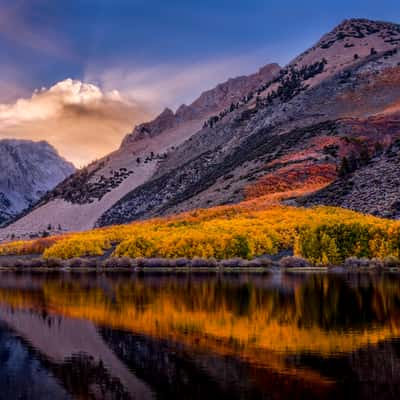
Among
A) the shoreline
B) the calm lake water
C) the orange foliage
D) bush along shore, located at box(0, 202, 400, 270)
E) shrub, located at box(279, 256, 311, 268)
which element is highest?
the orange foliage

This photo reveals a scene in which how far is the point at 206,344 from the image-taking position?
1157 inches

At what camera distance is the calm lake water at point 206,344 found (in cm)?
2189

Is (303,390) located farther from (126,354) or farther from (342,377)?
(126,354)

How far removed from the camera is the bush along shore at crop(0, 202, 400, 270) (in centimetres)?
7806

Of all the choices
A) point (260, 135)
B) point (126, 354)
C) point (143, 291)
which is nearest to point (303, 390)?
point (126, 354)

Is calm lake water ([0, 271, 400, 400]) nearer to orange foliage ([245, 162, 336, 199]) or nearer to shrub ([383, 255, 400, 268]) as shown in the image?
shrub ([383, 255, 400, 268])

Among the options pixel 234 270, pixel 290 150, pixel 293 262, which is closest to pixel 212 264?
pixel 234 270

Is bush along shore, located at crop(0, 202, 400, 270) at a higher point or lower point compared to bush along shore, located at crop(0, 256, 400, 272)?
higher

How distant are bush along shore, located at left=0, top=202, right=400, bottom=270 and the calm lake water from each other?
24.3 m

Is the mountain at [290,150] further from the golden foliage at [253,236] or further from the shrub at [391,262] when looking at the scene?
the shrub at [391,262]

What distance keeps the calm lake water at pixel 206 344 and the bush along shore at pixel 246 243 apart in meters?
24.3

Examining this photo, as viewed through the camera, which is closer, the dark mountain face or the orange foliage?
the orange foliage

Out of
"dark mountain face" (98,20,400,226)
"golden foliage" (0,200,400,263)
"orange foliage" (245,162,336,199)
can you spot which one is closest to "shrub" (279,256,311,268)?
"golden foliage" (0,200,400,263)

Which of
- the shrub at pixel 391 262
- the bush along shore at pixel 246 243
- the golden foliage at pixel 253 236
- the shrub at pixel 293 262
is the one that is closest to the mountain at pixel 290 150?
the golden foliage at pixel 253 236
